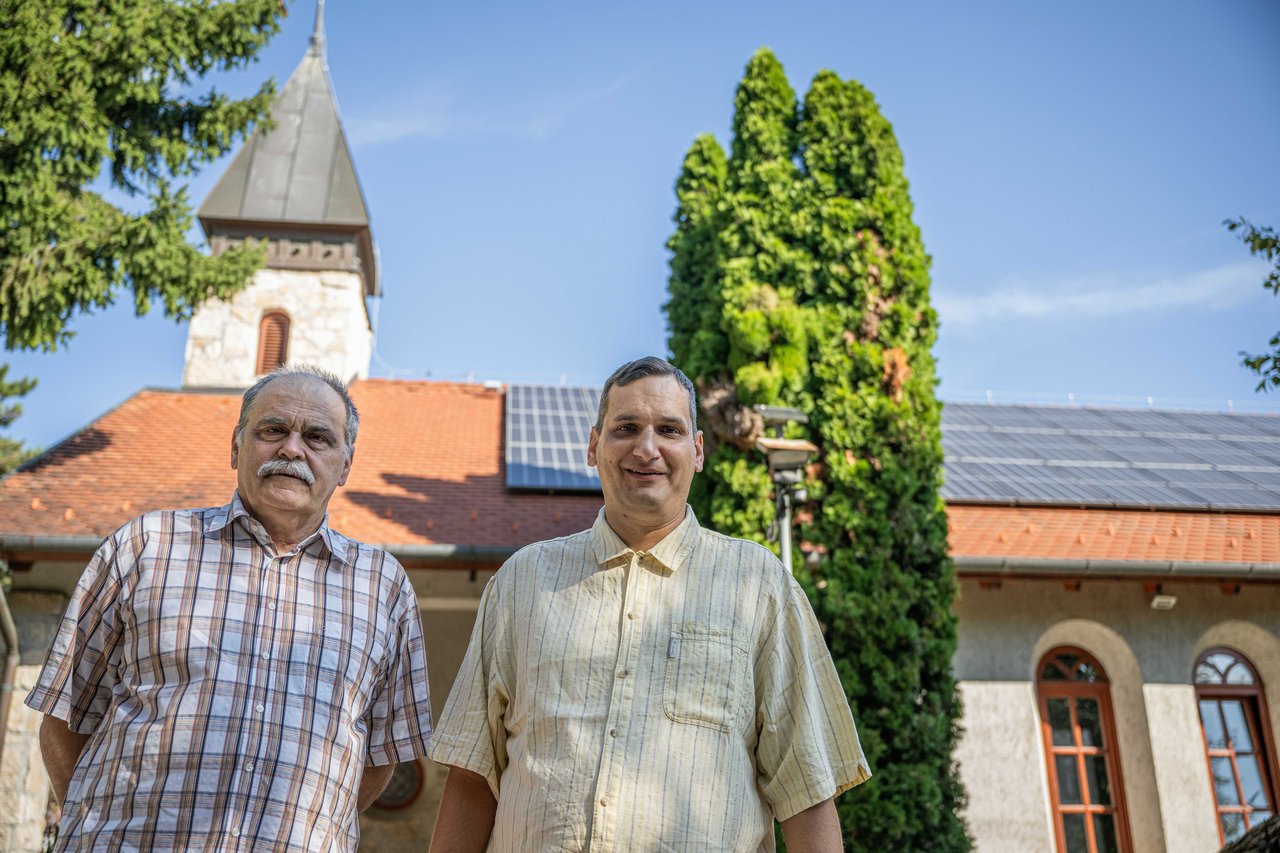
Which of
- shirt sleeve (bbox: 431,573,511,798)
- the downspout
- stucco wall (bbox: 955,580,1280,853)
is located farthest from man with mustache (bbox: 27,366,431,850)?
stucco wall (bbox: 955,580,1280,853)

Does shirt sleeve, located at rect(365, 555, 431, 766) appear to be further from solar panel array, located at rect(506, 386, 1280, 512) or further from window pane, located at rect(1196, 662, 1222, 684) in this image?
window pane, located at rect(1196, 662, 1222, 684)

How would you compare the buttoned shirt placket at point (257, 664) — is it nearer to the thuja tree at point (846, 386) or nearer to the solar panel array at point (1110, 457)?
the thuja tree at point (846, 386)

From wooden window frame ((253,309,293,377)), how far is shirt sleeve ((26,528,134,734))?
47.8 ft

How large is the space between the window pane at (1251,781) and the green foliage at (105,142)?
10.0m

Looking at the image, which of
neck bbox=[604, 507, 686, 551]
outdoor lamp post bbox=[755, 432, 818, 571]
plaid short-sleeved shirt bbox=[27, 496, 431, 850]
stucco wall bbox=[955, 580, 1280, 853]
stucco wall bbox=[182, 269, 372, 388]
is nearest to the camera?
plaid short-sleeved shirt bbox=[27, 496, 431, 850]

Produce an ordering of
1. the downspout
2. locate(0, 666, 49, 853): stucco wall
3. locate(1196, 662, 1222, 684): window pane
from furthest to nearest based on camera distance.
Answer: locate(1196, 662, 1222, 684): window pane, the downspout, locate(0, 666, 49, 853): stucco wall

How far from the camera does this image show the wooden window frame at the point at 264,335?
16500 millimetres

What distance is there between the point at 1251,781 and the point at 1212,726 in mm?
560

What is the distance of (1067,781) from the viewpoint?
8.66 metres

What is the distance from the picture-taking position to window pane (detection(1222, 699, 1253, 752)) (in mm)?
9055

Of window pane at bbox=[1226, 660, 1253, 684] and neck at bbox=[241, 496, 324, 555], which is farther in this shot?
window pane at bbox=[1226, 660, 1253, 684]

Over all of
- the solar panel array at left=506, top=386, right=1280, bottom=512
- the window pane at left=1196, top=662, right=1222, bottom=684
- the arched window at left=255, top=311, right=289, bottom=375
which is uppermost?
the arched window at left=255, top=311, right=289, bottom=375

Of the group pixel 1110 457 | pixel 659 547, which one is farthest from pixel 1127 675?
pixel 659 547

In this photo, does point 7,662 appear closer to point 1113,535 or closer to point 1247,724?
point 1113,535
